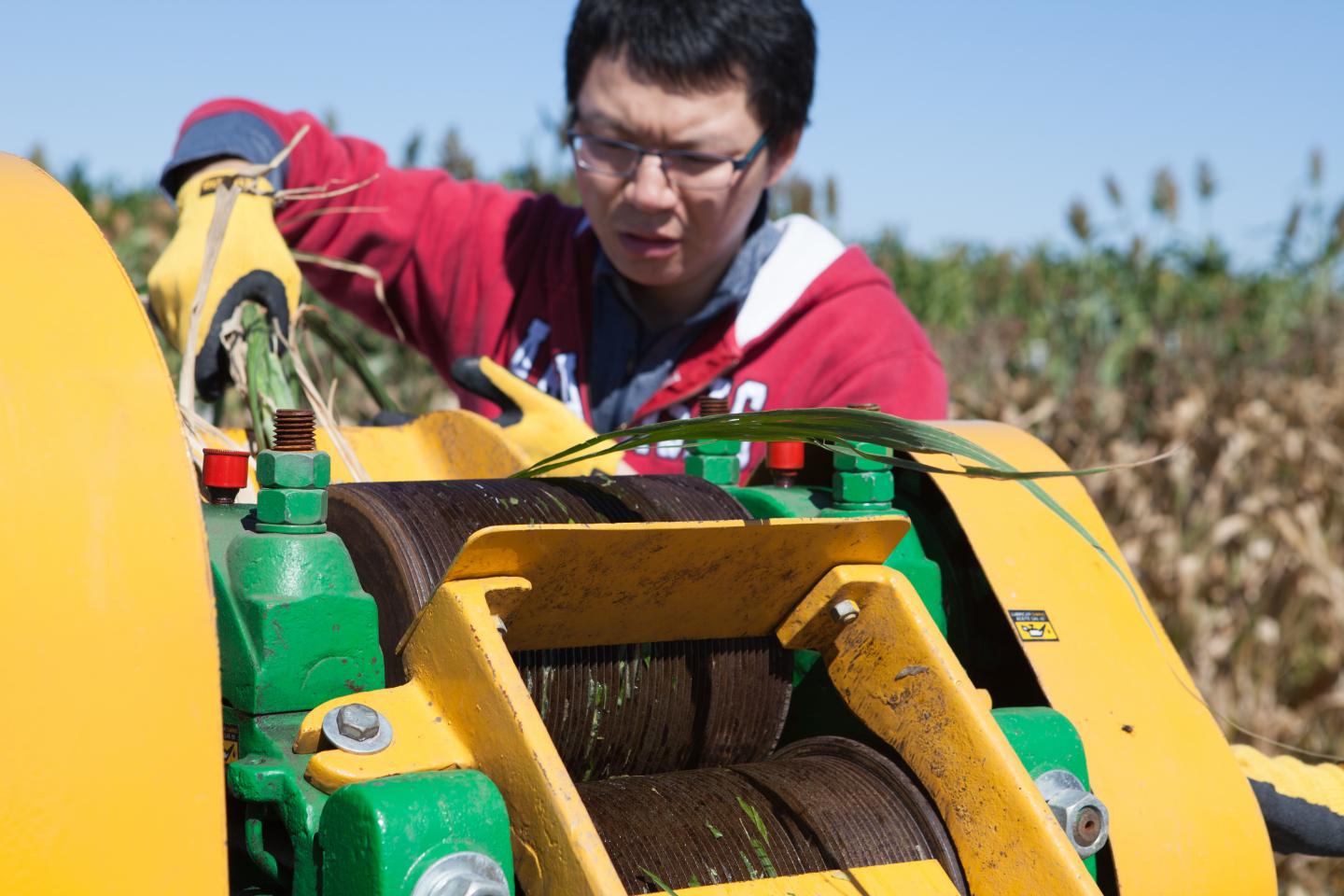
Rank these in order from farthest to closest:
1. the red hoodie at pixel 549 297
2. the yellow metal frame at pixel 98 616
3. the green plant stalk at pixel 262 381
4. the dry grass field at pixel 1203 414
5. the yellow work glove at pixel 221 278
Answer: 1. the dry grass field at pixel 1203 414
2. the red hoodie at pixel 549 297
3. the yellow work glove at pixel 221 278
4. the green plant stalk at pixel 262 381
5. the yellow metal frame at pixel 98 616

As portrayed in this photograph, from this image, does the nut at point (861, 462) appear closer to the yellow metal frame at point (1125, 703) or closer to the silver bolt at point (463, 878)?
the yellow metal frame at point (1125, 703)

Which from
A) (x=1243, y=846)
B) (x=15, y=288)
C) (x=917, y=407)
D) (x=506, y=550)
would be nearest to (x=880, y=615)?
(x=506, y=550)

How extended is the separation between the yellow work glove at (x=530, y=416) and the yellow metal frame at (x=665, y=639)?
2.65 ft

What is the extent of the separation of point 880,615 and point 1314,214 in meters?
5.64

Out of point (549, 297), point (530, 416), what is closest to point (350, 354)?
point (530, 416)

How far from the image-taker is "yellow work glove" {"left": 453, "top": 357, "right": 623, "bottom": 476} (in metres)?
2.44

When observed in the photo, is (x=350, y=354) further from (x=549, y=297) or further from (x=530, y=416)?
(x=549, y=297)

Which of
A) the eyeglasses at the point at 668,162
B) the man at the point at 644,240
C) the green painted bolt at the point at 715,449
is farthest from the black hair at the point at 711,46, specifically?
the green painted bolt at the point at 715,449

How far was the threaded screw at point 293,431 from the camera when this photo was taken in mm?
1554

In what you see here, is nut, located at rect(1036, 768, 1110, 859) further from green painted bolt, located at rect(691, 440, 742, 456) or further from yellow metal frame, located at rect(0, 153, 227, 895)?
yellow metal frame, located at rect(0, 153, 227, 895)

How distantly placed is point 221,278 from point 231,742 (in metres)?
1.17

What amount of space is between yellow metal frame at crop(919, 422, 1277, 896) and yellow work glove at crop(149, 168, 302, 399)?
120cm

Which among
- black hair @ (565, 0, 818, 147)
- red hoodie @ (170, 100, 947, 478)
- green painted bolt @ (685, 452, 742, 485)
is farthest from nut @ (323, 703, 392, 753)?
black hair @ (565, 0, 818, 147)

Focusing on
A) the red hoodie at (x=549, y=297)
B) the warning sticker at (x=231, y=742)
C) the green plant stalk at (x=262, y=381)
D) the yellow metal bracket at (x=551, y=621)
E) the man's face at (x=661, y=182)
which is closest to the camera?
the yellow metal bracket at (x=551, y=621)
